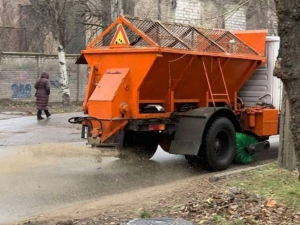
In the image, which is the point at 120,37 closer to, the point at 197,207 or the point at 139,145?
the point at 139,145

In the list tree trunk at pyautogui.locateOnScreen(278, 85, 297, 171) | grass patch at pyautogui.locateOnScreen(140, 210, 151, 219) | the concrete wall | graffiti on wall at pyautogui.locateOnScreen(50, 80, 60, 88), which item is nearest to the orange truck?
tree trunk at pyautogui.locateOnScreen(278, 85, 297, 171)

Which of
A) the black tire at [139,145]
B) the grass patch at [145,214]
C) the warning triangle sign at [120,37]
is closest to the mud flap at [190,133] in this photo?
the black tire at [139,145]

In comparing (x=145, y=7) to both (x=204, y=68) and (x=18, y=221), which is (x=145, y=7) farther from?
(x=18, y=221)

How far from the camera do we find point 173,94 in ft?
32.4

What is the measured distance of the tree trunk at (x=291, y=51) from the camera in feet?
13.3

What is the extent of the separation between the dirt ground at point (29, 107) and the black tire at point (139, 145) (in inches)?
464

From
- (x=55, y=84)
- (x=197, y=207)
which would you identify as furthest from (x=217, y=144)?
(x=55, y=84)

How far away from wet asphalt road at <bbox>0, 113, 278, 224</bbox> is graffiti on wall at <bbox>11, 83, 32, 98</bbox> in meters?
14.3

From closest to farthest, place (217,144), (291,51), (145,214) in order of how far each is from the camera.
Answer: (291,51), (145,214), (217,144)

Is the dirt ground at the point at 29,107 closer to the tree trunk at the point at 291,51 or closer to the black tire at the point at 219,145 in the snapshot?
the black tire at the point at 219,145

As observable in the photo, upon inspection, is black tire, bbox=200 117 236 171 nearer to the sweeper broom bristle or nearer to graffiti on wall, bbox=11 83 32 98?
the sweeper broom bristle

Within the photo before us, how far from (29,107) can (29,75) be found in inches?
91.1

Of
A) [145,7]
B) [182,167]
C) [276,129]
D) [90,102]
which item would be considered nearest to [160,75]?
[90,102]

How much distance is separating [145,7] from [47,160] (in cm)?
2085
